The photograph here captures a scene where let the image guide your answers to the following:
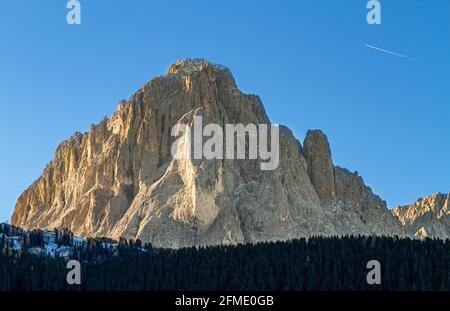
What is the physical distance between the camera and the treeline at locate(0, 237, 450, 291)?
13088 cm

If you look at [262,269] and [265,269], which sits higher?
[262,269]

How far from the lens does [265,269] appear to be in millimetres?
139125

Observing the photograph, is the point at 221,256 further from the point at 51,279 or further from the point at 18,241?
the point at 18,241

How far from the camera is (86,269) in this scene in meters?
156

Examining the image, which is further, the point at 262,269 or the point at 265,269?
the point at 262,269

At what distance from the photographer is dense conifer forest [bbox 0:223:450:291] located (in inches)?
5153

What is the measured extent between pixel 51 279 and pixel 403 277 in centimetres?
5613

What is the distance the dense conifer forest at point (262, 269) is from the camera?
429ft

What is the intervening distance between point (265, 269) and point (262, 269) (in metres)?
1.69

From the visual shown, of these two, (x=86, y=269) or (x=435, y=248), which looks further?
(x=86, y=269)
